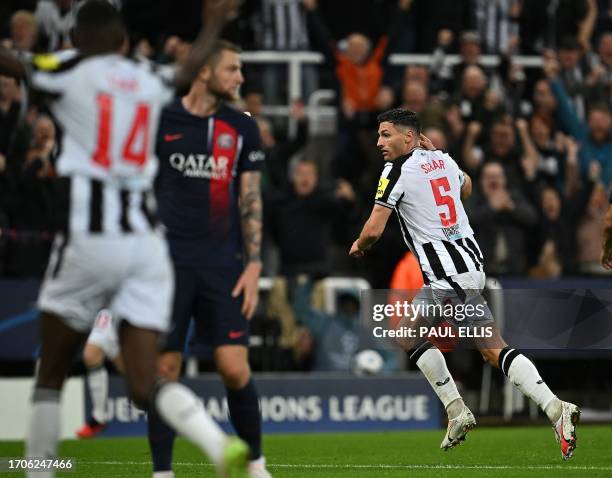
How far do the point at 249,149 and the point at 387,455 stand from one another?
393cm

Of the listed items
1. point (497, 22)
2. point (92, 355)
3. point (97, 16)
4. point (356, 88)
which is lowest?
point (92, 355)

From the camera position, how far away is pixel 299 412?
15.3 m

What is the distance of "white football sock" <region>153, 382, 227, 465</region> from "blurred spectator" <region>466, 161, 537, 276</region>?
950cm

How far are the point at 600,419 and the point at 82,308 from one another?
1111cm

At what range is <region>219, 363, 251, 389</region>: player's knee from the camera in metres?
7.83

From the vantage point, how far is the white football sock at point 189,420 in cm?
631

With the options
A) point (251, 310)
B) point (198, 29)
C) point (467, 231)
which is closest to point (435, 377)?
point (467, 231)

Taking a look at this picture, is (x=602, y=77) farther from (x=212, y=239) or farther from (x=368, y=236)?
(x=212, y=239)

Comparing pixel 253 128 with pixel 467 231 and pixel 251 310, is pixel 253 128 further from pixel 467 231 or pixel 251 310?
pixel 467 231

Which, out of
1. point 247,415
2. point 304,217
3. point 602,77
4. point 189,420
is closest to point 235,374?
point 247,415

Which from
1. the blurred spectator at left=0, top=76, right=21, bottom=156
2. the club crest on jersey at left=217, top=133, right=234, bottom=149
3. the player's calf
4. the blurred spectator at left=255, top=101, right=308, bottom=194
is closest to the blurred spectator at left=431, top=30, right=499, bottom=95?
the blurred spectator at left=255, top=101, right=308, bottom=194

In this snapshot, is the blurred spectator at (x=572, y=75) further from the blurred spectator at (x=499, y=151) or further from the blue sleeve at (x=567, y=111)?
the blurred spectator at (x=499, y=151)

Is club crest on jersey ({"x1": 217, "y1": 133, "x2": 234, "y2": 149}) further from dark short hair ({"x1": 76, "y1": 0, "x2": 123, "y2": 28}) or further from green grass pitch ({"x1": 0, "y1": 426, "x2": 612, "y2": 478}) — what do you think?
green grass pitch ({"x1": 0, "y1": 426, "x2": 612, "y2": 478})

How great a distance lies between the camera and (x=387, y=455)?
11133 millimetres
